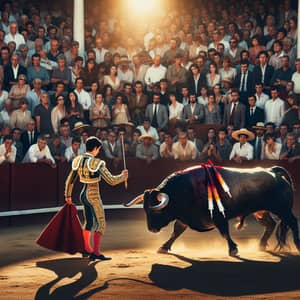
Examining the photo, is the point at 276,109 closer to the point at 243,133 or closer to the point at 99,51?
the point at 243,133

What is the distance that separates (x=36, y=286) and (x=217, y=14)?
1161 centimetres

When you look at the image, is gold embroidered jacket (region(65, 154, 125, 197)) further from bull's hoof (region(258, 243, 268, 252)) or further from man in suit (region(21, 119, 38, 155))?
man in suit (region(21, 119, 38, 155))

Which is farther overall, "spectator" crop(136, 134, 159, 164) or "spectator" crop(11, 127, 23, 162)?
"spectator" crop(136, 134, 159, 164)

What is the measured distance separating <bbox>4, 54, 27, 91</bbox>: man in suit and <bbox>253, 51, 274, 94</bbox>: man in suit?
4093 millimetres

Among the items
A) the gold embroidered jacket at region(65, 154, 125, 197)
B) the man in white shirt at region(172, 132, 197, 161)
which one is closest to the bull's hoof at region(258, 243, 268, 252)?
the gold embroidered jacket at region(65, 154, 125, 197)

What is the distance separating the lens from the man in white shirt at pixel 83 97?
16422mm

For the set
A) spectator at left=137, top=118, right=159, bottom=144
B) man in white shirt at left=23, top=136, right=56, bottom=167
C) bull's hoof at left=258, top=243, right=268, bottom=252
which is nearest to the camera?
bull's hoof at left=258, top=243, right=268, bottom=252

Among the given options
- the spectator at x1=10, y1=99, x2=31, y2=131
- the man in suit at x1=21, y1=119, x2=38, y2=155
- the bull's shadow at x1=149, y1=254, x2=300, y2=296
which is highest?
the spectator at x1=10, y1=99, x2=31, y2=131

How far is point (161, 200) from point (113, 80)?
20.0ft

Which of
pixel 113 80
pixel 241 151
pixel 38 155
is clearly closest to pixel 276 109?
pixel 241 151

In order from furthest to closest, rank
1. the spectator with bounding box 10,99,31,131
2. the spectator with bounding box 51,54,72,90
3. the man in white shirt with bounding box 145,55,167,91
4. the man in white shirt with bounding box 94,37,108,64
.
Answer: the man in white shirt with bounding box 94,37,108,64
the man in white shirt with bounding box 145,55,167,91
the spectator with bounding box 51,54,72,90
the spectator with bounding box 10,99,31,131

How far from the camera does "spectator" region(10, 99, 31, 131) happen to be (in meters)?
15.5

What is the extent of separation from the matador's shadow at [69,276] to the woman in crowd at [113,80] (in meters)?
6.49

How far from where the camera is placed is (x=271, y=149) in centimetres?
1573
